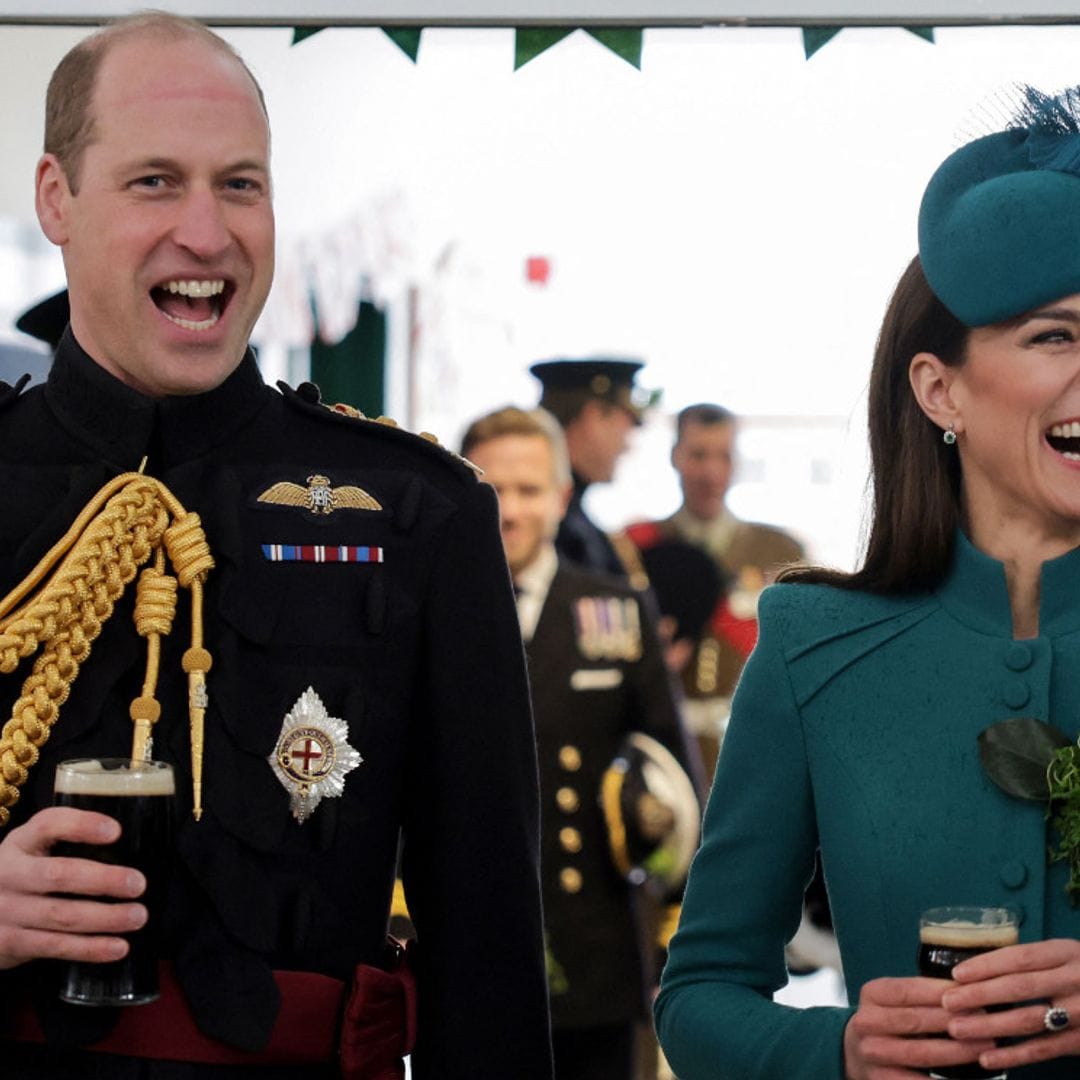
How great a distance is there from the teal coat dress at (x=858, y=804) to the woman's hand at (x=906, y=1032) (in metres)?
0.13

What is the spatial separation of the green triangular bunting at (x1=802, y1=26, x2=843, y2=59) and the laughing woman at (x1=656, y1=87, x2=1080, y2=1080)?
36.7 inches

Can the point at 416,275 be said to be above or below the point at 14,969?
above

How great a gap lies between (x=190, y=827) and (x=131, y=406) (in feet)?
1.57

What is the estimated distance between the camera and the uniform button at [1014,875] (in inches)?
84.0

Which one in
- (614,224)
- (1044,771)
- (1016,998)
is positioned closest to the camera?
(1016,998)

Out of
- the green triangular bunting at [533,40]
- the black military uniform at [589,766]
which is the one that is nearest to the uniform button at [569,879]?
the black military uniform at [589,766]

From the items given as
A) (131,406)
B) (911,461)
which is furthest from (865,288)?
(131,406)

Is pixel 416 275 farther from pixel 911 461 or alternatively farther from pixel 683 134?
pixel 911 461

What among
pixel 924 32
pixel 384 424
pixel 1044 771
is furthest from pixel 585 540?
pixel 1044 771

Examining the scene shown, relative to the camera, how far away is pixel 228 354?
2.28 meters

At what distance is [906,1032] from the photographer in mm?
1923

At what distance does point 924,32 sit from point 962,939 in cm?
171

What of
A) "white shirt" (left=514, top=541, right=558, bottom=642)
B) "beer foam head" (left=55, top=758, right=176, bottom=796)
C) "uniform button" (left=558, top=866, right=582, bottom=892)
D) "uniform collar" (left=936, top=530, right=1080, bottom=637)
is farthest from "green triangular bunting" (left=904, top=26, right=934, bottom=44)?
"uniform button" (left=558, top=866, right=582, bottom=892)

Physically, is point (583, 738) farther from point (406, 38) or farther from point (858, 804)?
point (858, 804)
